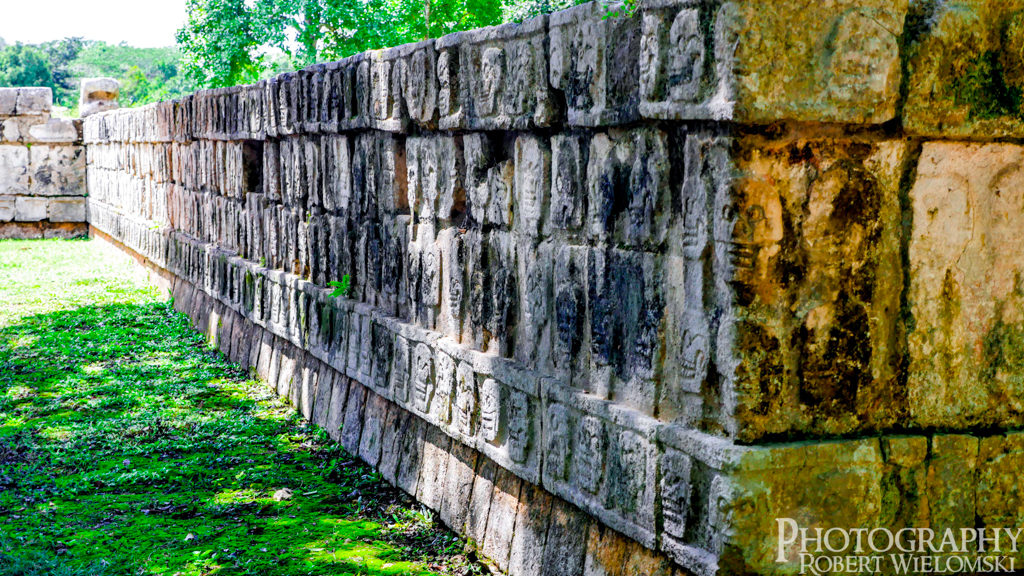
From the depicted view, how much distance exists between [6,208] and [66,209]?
0.94 meters

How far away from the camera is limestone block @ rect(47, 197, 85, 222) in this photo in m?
18.1

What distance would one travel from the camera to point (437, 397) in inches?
184

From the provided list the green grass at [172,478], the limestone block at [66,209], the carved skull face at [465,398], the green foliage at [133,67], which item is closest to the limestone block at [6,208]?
the limestone block at [66,209]

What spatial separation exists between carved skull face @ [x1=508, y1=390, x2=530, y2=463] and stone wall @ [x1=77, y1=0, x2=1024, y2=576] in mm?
14

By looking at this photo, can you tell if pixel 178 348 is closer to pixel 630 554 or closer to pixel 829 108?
pixel 630 554

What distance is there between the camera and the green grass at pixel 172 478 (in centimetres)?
436

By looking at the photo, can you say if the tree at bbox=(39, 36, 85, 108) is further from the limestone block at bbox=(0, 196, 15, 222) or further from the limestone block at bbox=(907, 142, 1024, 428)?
the limestone block at bbox=(907, 142, 1024, 428)

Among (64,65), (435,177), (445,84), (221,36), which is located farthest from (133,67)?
(445,84)

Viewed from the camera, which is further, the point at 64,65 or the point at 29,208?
the point at 64,65

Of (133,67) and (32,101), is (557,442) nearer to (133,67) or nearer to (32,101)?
(32,101)

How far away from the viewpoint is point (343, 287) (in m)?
6.02

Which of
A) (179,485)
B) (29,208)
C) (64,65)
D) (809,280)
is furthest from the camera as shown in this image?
(64,65)

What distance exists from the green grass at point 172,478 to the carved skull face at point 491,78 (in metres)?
1.80

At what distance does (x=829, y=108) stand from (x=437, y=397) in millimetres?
2470
